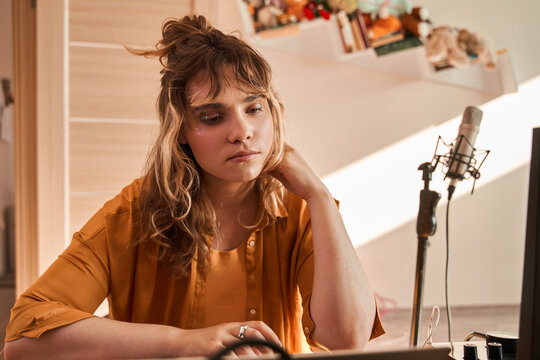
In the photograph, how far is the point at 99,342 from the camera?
941 mm

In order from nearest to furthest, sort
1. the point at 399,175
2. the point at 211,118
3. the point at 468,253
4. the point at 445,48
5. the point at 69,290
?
the point at 69,290, the point at 211,118, the point at 445,48, the point at 399,175, the point at 468,253

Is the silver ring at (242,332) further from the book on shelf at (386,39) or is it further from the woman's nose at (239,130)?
the book on shelf at (386,39)

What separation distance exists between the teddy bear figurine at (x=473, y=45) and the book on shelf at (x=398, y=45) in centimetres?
25

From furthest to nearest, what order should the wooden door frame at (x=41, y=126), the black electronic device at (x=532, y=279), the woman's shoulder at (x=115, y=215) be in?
the wooden door frame at (x=41, y=126), the woman's shoulder at (x=115, y=215), the black electronic device at (x=532, y=279)

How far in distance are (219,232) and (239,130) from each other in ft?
0.96

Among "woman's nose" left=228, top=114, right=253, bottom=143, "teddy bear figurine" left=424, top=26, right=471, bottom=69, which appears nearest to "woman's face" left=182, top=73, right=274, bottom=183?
"woman's nose" left=228, top=114, right=253, bottom=143

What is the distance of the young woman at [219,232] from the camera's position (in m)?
1.15

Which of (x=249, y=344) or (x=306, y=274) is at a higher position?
(x=249, y=344)

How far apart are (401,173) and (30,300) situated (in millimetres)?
2581

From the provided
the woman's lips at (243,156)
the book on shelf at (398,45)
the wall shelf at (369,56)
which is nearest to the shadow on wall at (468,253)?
the wall shelf at (369,56)

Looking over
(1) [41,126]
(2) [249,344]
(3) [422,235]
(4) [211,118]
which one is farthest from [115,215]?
(1) [41,126]

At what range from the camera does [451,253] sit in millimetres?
3355

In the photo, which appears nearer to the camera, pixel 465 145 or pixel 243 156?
pixel 465 145

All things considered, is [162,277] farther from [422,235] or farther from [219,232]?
[422,235]
